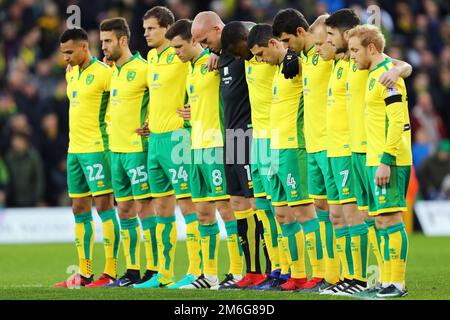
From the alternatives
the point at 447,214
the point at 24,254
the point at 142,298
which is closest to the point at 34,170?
the point at 24,254

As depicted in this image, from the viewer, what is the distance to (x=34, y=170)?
72.4ft

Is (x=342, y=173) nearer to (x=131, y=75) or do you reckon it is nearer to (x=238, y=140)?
(x=238, y=140)

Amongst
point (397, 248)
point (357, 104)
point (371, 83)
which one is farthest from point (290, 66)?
point (397, 248)

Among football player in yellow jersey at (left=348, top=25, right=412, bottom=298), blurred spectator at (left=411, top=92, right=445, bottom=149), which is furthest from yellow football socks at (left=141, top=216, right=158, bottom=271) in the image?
blurred spectator at (left=411, top=92, right=445, bottom=149)

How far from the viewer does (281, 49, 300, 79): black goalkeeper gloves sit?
1237cm

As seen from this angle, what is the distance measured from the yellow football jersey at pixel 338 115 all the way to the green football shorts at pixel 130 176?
2.49m

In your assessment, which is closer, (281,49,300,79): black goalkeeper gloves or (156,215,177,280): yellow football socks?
(281,49,300,79): black goalkeeper gloves

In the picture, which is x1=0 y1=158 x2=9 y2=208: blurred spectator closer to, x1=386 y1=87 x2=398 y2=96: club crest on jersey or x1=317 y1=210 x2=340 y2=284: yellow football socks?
x1=317 y1=210 x2=340 y2=284: yellow football socks

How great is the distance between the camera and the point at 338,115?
1201cm

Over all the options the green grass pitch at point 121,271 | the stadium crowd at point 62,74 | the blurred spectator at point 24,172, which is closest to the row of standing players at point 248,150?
the green grass pitch at point 121,271

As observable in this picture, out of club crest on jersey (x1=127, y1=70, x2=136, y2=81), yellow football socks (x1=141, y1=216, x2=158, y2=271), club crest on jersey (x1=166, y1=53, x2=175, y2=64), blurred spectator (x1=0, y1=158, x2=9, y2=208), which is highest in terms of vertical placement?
club crest on jersey (x1=166, y1=53, x2=175, y2=64)

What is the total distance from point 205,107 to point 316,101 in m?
1.47

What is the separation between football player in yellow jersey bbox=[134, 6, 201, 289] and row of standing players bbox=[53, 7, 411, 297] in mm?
14

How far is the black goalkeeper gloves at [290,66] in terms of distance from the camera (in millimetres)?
12367
